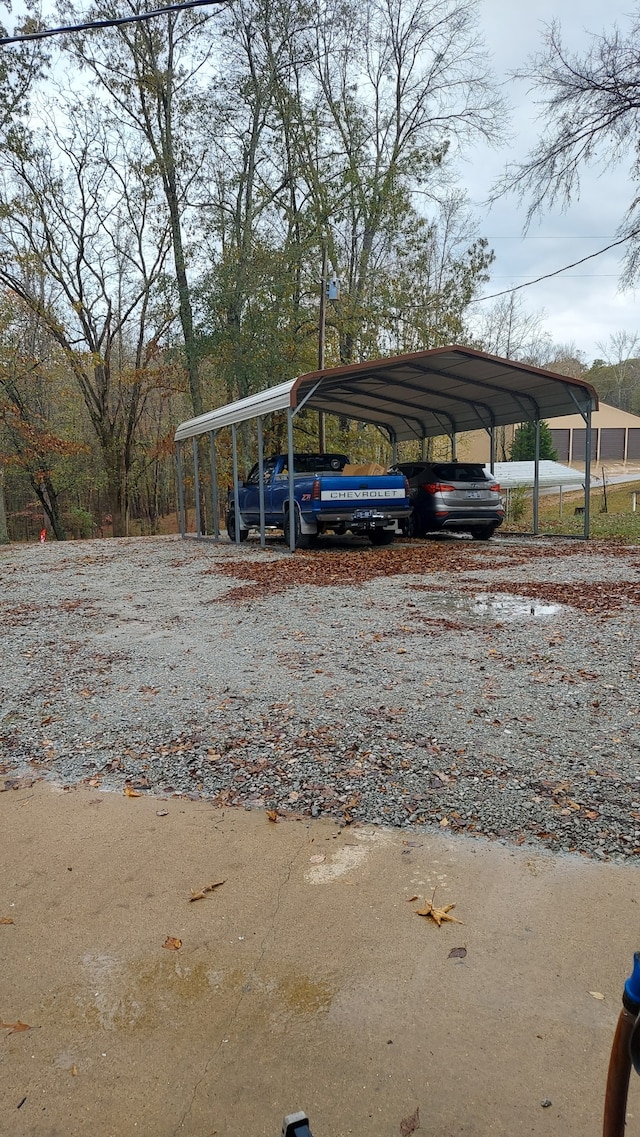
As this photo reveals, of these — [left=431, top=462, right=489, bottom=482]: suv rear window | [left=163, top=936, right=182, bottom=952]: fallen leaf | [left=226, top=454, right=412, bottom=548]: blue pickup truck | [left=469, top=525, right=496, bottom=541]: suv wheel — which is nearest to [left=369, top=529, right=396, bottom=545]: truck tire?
[left=226, top=454, right=412, bottom=548]: blue pickup truck

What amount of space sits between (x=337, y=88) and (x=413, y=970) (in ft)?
93.4

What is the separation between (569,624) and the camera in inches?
247

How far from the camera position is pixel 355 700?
14.3 feet

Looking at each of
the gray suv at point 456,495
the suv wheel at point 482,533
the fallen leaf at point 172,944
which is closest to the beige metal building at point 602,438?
the suv wheel at point 482,533


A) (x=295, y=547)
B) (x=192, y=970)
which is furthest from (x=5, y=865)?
(x=295, y=547)

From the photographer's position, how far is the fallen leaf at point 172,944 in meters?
2.23

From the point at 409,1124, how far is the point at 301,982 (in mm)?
537

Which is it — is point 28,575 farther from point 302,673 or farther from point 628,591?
point 628,591

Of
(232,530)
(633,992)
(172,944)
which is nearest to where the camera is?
(633,992)

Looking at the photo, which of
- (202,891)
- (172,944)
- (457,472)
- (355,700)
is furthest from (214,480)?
(172,944)

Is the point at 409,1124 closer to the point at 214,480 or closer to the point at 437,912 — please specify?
the point at 437,912

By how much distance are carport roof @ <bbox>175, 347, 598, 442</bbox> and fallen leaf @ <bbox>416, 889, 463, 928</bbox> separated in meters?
10.2

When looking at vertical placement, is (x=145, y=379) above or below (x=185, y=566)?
above

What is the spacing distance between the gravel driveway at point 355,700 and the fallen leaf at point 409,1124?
1303 mm
